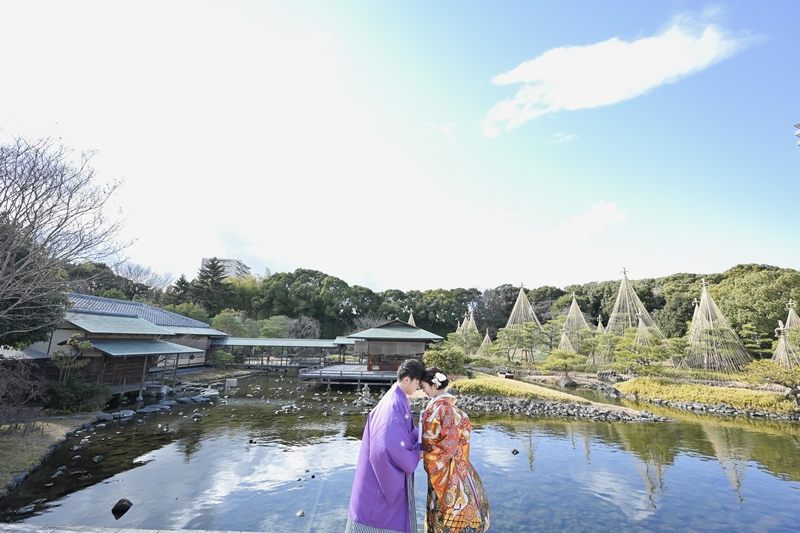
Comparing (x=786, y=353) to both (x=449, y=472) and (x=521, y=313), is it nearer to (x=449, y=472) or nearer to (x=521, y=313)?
(x=521, y=313)

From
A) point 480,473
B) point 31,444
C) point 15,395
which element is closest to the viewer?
point 480,473

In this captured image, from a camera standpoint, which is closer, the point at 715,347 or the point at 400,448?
the point at 400,448

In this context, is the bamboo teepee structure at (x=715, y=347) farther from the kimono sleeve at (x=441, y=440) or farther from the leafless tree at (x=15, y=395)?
the leafless tree at (x=15, y=395)

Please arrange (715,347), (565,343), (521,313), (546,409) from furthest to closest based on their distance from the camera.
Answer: (521,313) → (565,343) → (715,347) → (546,409)

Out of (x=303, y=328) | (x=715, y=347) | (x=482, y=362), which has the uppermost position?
(x=303, y=328)

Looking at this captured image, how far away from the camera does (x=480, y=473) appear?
960cm

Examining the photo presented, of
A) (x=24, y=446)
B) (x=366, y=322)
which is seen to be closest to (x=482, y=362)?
(x=366, y=322)

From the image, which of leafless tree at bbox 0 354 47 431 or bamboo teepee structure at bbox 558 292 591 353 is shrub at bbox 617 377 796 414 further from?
leafless tree at bbox 0 354 47 431

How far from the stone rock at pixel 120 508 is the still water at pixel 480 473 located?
3.8 inches

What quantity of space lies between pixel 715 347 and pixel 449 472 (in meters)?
27.0

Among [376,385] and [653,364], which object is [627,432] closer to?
[653,364]

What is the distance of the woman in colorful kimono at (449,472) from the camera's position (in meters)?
3.37

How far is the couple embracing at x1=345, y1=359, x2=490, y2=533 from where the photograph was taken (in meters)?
3.09

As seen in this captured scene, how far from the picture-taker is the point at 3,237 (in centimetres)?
776
